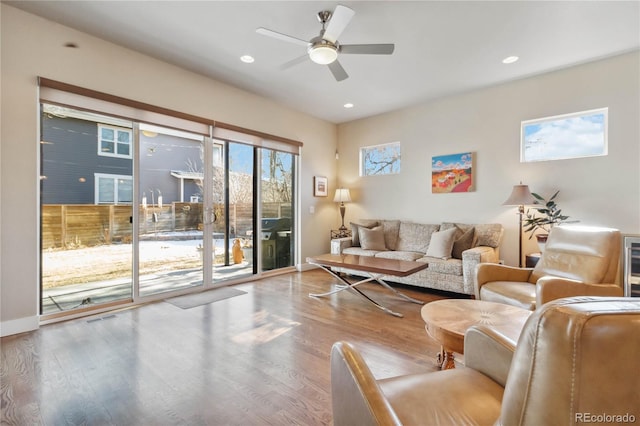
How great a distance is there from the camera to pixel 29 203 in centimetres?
268

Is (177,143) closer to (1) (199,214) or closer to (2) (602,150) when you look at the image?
(1) (199,214)

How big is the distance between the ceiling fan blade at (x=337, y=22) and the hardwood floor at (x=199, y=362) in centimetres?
256

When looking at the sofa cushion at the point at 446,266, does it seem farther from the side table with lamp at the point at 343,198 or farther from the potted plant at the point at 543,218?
the side table with lamp at the point at 343,198

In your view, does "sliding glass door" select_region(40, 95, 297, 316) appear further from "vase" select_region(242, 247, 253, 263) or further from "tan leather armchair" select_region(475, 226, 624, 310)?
"tan leather armchair" select_region(475, 226, 624, 310)

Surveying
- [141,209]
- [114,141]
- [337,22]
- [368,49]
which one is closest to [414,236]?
[368,49]

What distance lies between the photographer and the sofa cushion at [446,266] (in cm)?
367

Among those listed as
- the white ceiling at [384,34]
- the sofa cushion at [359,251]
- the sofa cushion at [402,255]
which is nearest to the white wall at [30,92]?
the white ceiling at [384,34]

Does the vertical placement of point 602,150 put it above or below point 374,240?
above

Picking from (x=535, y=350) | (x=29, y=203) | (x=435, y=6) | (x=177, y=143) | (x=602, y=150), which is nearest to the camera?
(x=535, y=350)

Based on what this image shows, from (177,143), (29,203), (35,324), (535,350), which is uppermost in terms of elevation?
(177,143)

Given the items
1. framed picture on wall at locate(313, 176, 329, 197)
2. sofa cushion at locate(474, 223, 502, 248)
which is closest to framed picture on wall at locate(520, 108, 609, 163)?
sofa cushion at locate(474, 223, 502, 248)

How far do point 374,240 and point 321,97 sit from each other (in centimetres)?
239

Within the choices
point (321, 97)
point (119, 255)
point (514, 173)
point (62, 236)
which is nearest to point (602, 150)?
point (514, 173)

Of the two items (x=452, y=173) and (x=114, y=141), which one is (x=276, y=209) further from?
(x=452, y=173)
